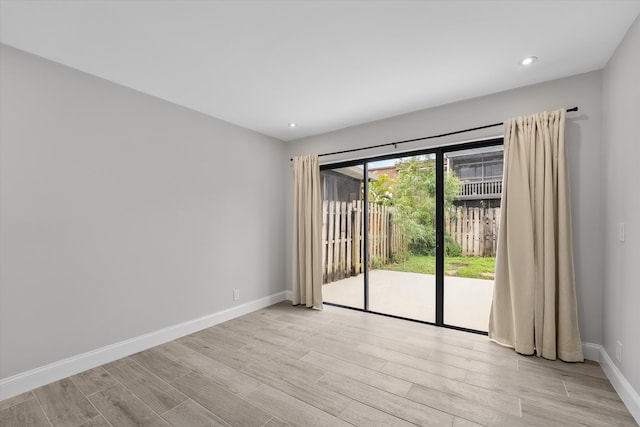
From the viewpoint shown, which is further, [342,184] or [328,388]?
[342,184]

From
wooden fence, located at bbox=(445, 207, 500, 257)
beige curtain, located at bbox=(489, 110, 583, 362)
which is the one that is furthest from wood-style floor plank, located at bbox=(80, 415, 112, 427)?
wooden fence, located at bbox=(445, 207, 500, 257)

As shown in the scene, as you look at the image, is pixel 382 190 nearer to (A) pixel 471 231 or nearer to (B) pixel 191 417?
(A) pixel 471 231

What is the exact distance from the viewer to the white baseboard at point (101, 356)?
2.03 m

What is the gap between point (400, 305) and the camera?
362 cm

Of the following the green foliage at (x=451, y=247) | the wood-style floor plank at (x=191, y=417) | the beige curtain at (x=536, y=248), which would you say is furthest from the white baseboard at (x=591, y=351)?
the wood-style floor plank at (x=191, y=417)

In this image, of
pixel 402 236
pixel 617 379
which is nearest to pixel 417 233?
pixel 402 236

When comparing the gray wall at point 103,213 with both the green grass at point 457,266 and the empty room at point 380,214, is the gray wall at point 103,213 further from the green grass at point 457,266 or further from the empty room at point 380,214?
the green grass at point 457,266

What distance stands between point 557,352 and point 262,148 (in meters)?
3.93

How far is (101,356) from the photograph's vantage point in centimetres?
244

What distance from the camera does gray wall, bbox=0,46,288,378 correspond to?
2.08 m

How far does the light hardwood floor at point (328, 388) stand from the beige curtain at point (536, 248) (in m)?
0.21

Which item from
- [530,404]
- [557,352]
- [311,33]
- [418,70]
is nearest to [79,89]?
[311,33]

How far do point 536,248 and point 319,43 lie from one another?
253cm

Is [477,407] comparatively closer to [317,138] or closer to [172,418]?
[172,418]
